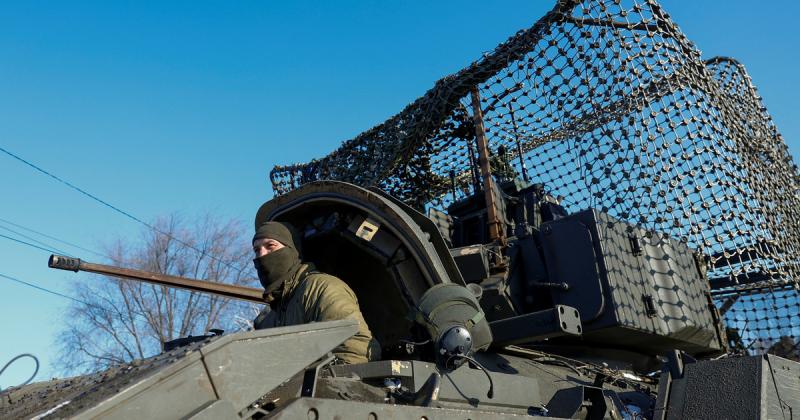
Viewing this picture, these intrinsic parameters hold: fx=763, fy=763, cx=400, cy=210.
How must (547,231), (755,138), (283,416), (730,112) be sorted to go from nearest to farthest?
(283,416)
(547,231)
(730,112)
(755,138)

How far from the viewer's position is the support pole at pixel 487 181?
6.83m

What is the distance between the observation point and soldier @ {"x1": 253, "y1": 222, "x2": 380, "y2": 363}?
4281mm

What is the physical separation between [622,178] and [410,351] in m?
3.17

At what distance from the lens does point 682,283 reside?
654 centimetres

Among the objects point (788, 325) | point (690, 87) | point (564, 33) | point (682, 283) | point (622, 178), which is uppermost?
point (564, 33)

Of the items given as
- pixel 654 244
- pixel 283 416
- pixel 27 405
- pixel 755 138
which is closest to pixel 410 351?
pixel 283 416

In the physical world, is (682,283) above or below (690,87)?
below

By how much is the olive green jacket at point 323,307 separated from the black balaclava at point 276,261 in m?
0.05

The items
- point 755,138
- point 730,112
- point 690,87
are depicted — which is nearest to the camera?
point 690,87

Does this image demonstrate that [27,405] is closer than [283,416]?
No

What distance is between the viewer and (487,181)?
7059mm

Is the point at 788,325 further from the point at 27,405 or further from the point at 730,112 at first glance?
the point at 27,405

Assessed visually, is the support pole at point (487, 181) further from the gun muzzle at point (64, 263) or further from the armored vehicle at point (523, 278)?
the gun muzzle at point (64, 263)

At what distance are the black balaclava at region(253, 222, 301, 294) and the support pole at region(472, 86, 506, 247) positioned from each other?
2.35 meters
